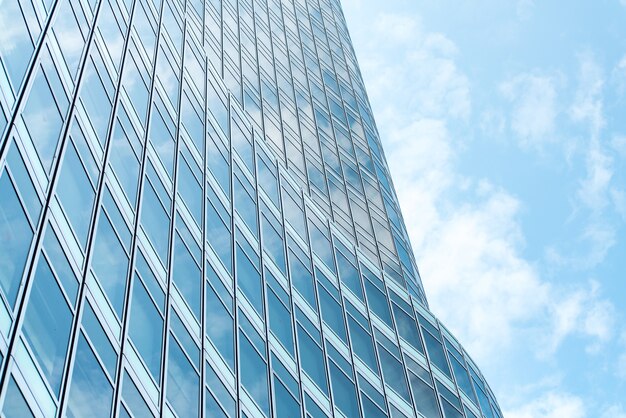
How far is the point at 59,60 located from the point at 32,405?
29.1 feet

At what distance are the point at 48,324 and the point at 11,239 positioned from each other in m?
1.72

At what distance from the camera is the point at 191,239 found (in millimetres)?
23953

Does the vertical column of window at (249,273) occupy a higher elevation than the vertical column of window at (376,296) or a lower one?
lower

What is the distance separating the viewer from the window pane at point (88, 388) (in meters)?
14.5

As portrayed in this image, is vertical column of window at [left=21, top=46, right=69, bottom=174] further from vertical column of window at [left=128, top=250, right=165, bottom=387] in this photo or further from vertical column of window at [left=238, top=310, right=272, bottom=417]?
vertical column of window at [left=238, top=310, right=272, bottom=417]

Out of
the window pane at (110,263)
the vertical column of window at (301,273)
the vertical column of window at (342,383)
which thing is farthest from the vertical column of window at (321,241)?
the window pane at (110,263)

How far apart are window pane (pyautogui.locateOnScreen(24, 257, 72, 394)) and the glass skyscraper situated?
0.13 feet

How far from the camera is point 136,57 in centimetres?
2581

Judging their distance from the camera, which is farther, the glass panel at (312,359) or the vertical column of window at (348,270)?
the vertical column of window at (348,270)

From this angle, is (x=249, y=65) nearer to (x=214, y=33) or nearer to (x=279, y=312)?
(x=214, y=33)

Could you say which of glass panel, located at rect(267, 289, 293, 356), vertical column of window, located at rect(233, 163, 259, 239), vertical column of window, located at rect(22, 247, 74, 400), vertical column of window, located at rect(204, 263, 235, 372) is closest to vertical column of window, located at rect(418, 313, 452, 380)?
glass panel, located at rect(267, 289, 293, 356)

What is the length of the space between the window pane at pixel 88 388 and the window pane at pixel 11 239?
7.23ft

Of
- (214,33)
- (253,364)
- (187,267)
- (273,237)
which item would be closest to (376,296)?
(273,237)

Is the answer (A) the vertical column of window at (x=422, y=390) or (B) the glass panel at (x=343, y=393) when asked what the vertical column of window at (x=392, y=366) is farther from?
(B) the glass panel at (x=343, y=393)
